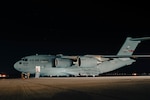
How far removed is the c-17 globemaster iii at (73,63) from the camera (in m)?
55.7

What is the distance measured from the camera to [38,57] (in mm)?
55906

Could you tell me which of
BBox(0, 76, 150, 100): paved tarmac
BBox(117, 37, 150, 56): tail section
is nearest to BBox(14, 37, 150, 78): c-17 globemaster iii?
BBox(117, 37, 150, 56): tail section

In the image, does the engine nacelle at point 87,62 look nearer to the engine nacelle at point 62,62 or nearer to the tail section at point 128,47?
the engine nacelle at point 62,62

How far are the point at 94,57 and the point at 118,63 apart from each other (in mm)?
5579

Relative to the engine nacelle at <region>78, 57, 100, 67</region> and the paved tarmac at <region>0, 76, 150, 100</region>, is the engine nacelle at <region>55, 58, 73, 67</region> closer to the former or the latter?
the engine nacelle at <region>78, 57, 100, 67</region>

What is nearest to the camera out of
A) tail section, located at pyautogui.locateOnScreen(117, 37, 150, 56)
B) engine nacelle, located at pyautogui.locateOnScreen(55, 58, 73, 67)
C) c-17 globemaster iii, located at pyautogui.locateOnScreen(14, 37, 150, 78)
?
c-17 globemaster iii, located at pyautogui.locateOnScreen(14, 37, 150, 78)

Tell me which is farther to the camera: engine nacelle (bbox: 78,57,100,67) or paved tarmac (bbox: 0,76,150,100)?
engine nacelle (bbox: 78,57,100,67)

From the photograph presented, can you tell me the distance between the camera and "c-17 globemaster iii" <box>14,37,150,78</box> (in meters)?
55.7

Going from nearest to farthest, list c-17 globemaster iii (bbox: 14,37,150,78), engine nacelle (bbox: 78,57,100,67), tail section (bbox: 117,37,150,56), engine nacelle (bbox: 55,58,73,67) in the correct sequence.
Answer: c-17 globemaster iii (bbox: 14,37,150,78), engine nacelle (bbox: 55,58,73,67), engine nacelle (bbox: 78,57,100,67), tail section (bbox: 117,37,150,56)

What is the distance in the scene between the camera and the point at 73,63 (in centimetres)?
5800

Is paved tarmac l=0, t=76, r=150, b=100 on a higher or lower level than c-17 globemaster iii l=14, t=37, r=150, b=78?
lower

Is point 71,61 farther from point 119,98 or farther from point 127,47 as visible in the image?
point 119,98

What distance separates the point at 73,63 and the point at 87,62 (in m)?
2.95

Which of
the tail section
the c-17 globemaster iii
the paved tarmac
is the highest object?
the tail section
